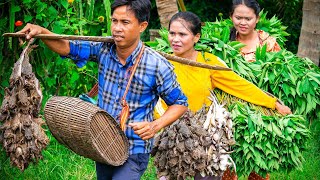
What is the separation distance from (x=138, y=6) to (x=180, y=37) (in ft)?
3.91

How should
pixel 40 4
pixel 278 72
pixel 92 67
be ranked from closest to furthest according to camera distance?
pixel 40 4
pixel 278 72
pixel 92 67

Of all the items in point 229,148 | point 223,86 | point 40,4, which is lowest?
point 229,148

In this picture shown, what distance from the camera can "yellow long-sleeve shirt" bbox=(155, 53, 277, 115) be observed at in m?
5.36

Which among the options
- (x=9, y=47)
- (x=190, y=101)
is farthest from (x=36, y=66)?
(x=190, y=101)

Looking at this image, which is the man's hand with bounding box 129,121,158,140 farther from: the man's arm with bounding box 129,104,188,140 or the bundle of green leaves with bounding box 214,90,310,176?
the bundle of green leaves with bounding box 214,90,310,176

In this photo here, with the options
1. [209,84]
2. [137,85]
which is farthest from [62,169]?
[137,85]

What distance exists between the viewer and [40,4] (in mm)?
5133

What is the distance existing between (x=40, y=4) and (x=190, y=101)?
122cm

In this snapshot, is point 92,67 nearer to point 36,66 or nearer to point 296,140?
point 36,66

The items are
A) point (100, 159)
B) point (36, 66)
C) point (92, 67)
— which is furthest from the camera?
point (92, 67)

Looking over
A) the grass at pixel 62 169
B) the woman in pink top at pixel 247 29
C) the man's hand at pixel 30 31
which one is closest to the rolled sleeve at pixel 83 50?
the man's hand at pixel 30 31

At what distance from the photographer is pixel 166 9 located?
826 cm

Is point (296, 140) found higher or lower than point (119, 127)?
lower

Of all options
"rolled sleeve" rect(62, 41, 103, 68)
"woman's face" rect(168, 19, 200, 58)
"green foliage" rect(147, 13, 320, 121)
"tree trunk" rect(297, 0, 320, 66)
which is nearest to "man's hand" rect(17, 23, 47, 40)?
"rolled sleeve" rect(62, 41, 103, 68)
